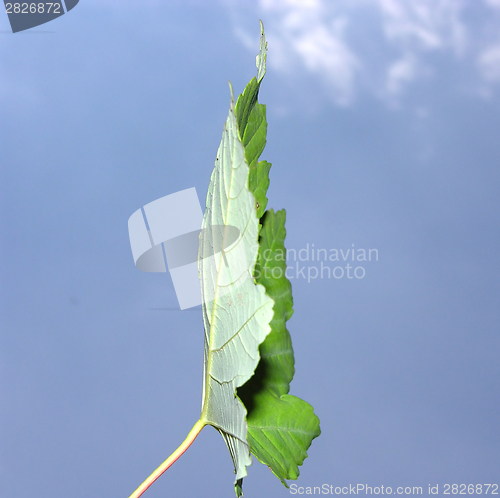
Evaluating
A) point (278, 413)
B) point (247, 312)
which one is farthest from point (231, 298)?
point (278, 413)

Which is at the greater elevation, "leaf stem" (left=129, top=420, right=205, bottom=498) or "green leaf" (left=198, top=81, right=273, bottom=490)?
"green leaf" (left=198, top=81, right=273, bottom=490)

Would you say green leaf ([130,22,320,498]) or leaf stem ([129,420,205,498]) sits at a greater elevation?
green leaf ([130,22,320,498])

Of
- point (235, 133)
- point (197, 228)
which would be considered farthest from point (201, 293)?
point (235, 133)

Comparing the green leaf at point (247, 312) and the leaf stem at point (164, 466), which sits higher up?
the green leaf at point (247, 312)

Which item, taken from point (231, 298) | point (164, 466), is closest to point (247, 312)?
point (231, 298)

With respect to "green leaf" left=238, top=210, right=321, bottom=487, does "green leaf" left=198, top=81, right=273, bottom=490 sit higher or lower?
higher

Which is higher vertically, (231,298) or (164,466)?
(231,298)

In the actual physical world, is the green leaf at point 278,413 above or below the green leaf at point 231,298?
below

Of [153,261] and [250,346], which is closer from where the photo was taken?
[250,346]

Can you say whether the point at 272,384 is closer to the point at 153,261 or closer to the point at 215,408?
the point at 215,408

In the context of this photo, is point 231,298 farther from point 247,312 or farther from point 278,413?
point 278,413

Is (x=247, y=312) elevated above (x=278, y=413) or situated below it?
above
